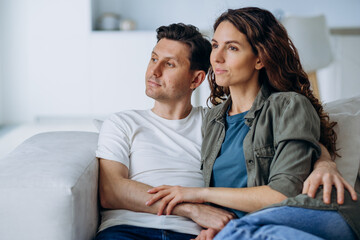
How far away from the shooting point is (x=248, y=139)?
167 cm

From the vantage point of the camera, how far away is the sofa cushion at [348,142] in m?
1.75

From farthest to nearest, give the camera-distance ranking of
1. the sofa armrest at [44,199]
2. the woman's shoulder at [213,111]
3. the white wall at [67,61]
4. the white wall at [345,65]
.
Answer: the white wall at [345,65] → the white wall at [67,61] → the woman's shoulder at [213,111] → the sofa armrest at [44,199]

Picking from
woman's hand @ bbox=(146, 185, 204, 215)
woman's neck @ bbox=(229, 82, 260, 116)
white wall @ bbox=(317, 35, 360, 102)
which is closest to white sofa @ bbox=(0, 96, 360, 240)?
woman's hand @ bbox=(146, 185, 204, 215)

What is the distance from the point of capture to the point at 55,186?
4.72ft

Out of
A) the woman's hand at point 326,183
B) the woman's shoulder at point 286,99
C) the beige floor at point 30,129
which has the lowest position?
the beige floor at point 30,129

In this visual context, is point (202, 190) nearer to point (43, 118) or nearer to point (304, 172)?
point (304, 172)

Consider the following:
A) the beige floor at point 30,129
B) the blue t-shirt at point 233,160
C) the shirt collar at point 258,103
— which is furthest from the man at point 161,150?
the beige floor at point 30,129

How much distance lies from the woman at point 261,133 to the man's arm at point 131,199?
34 mm

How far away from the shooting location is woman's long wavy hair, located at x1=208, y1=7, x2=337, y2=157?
1.71 meters

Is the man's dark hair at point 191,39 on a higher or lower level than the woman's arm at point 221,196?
higher

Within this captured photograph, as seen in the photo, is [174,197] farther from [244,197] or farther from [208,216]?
[244,197]

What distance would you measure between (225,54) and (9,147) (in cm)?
337

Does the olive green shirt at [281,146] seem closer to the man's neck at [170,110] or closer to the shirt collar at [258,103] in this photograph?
the shirt collar at [258,103]

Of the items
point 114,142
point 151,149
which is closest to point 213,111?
point 151,149
